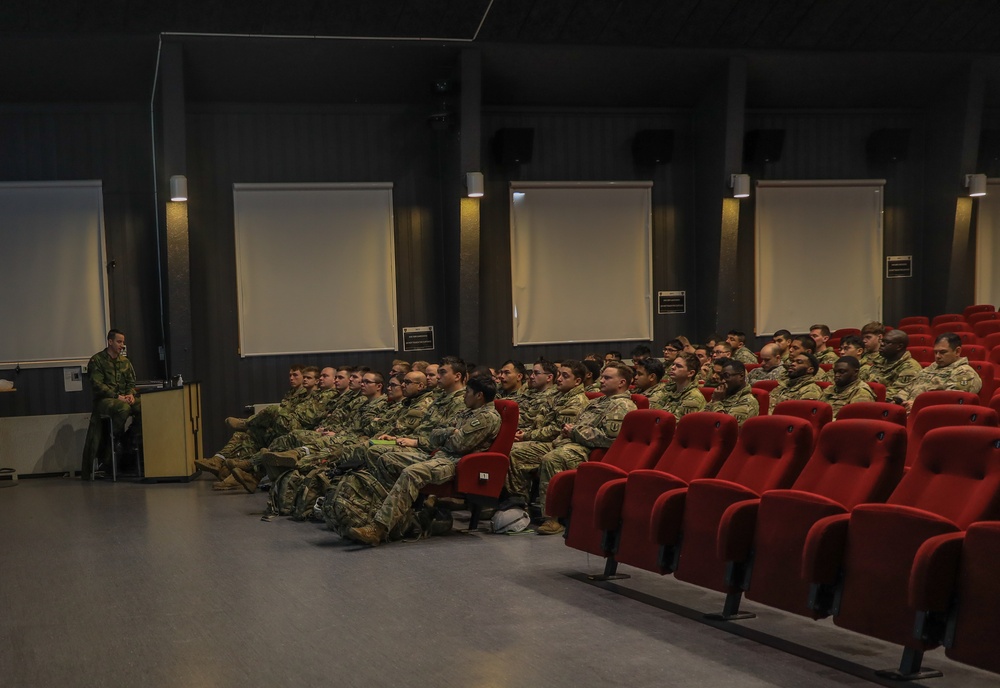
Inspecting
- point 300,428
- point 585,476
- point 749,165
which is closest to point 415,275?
point 300,428

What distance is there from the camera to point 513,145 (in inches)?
444

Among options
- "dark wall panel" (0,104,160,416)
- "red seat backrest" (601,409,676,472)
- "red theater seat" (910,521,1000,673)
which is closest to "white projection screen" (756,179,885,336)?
"dark wall panel" (0,104,160,416)

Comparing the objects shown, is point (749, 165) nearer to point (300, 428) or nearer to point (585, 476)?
point (300, 428)

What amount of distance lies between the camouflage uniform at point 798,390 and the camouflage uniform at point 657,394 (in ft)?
2.25

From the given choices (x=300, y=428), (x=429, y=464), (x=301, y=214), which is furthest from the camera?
(x=301, y=214)

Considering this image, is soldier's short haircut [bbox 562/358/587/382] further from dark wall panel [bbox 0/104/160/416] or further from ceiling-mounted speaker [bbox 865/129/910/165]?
ceiling-mounted speaker [bbox 865/129/910/165]

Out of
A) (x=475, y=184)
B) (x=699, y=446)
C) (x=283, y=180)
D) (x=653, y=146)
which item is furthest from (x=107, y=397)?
(x=699, y=446)

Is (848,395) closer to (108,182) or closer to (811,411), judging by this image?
(811,411)

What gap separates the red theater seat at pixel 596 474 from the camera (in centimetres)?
496

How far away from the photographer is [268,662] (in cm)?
384

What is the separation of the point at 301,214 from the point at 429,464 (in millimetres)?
5665

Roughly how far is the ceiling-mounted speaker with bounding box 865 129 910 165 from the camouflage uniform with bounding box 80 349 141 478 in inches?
349

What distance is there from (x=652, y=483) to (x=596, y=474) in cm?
46

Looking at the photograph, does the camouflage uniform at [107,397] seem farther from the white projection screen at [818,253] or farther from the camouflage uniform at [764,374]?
the white projection screen at [818,253]
